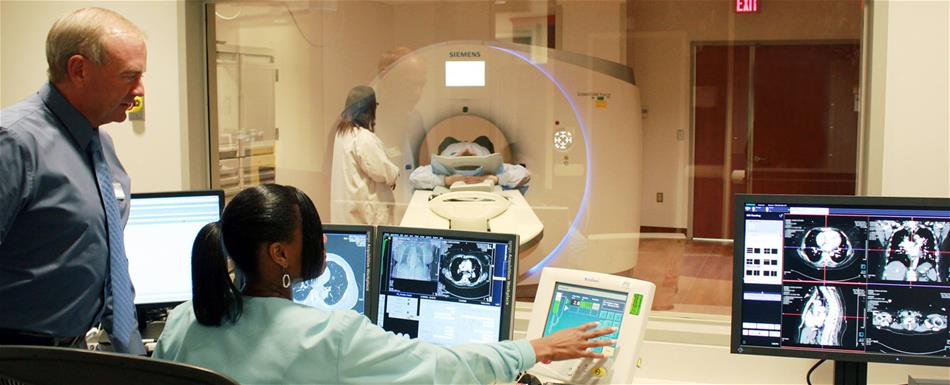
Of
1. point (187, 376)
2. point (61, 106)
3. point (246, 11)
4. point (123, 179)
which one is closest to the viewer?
point (187, 376)

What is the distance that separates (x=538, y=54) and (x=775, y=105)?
3.08 ft

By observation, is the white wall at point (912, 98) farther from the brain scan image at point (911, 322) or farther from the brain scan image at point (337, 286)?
the brain scan image at point (337, 286)

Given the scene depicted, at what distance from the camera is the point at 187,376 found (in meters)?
1.02

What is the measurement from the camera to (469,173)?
12.2 ft

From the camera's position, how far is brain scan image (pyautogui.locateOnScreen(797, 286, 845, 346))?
78.8 inches

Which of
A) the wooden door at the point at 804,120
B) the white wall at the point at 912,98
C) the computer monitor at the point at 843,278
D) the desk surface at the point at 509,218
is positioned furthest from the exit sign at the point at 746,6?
the computer monitor at the point at 843,278

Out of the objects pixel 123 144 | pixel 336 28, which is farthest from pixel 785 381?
pixel 123 144

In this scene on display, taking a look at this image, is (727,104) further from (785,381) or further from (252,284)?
(252,284)

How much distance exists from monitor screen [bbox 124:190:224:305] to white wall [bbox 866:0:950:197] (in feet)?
6.35

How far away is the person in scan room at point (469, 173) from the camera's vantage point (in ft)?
12.2

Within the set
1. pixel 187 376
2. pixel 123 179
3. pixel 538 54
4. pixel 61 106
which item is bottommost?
pixel 187 376

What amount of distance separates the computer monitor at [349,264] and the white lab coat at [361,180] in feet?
4.54

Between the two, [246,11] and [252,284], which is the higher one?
[246,11]

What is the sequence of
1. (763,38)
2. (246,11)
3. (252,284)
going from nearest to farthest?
(252,284) < (763,38) < (246,11)
